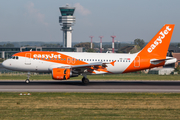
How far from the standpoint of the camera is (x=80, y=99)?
22.3 metres

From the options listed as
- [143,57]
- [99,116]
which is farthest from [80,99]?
[143,57]

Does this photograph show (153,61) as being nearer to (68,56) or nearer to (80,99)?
(68,56)

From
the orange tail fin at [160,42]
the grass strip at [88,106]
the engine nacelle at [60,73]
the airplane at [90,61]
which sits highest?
the orange tail fin at [160,42]

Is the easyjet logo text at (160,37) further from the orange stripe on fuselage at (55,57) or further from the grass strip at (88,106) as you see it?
the grass strip at (88,106)

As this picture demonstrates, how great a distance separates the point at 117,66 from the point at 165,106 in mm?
15566

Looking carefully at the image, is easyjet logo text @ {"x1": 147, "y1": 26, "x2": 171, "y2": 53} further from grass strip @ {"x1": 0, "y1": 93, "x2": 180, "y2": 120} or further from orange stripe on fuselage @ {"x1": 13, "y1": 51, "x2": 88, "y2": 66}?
grass strip @ {"x1": 0, "y1": 93, "x2": 180, "y2": 120}

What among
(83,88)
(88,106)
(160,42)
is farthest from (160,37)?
(88,106)

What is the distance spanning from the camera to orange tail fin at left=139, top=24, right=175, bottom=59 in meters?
35.8

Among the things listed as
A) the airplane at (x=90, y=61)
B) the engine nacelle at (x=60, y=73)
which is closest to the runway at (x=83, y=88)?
the engine nacelle at (x=60, y=73)

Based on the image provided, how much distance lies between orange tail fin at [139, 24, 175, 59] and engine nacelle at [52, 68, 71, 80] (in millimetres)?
11355

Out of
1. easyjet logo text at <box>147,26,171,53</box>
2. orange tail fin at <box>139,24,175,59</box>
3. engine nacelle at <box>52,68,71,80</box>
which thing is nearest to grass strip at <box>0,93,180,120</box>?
engine nacelle at <box>52,68,71,80</box>

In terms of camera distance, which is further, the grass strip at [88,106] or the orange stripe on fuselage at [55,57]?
the orange stripe on fuselage at [55,57]

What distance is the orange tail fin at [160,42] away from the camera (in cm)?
3581

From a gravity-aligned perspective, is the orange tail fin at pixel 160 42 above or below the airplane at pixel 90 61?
above
